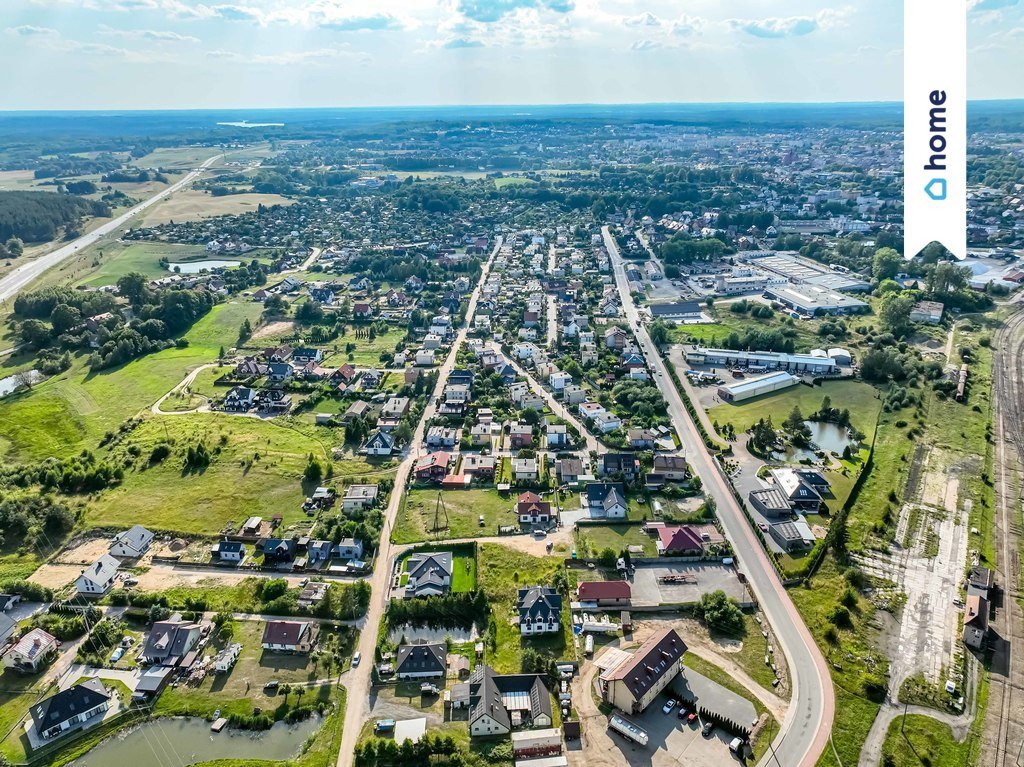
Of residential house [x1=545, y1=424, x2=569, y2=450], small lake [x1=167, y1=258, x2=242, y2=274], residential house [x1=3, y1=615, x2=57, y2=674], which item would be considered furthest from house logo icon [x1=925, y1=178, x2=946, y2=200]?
small lake [x1=167, y1=258, x2=242, y2=274]

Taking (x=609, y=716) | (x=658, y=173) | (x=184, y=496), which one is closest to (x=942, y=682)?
(x=609, y=716)

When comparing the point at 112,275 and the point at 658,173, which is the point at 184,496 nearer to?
the point at 112,275

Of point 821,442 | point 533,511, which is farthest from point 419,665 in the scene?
point 821,442

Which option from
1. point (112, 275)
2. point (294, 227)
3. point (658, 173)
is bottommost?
point (112, 275)

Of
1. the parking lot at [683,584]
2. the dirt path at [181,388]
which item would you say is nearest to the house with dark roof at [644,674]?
the parking lot at [683,584]

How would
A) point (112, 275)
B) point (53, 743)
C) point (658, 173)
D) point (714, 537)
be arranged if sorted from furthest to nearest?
1. point (658, 173)
2. point (112, 275)
3. point (714, 537)
4. point (53, 743)

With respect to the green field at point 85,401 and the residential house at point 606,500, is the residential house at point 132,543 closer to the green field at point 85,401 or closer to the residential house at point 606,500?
the green field at point 85,401
